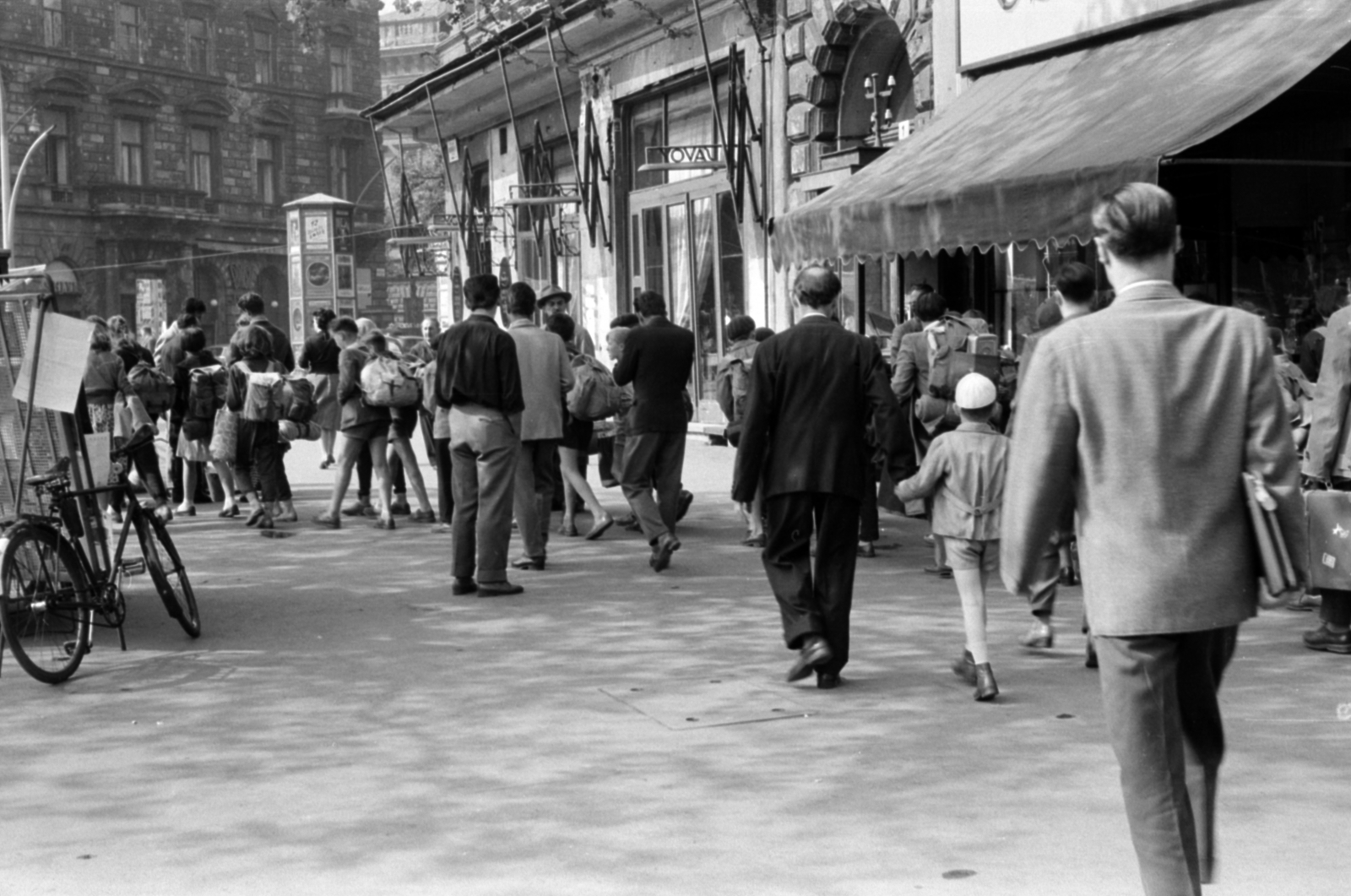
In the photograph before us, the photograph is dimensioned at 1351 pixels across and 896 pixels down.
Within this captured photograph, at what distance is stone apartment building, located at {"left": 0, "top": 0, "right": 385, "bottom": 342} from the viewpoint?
5034 cm

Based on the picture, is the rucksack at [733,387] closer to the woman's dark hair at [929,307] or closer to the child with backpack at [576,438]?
the child with backpack at [576,438]

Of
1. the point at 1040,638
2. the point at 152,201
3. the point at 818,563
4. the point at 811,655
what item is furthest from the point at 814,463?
the point at 152,201

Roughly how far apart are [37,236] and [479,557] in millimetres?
42900

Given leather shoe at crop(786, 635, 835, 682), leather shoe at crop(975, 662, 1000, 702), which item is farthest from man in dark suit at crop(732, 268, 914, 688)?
leather shoe at crop(975, 662, 1000, 702)

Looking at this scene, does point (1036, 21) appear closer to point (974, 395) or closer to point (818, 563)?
point (974, 395)

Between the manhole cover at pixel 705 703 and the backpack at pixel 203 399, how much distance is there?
8287 mm

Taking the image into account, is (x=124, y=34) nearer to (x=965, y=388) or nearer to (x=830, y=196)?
(x=830, y=196)

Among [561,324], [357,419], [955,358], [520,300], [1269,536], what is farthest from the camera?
[357,419]

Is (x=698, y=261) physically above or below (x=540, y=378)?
above

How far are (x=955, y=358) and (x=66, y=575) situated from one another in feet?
17.2

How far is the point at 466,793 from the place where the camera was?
575 centimetres

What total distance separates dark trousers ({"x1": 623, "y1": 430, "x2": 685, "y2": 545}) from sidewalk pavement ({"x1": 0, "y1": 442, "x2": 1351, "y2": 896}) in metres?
1.36

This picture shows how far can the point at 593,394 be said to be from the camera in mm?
12500

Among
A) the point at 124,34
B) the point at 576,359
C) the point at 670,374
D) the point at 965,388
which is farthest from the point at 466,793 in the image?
the point at 124,34
